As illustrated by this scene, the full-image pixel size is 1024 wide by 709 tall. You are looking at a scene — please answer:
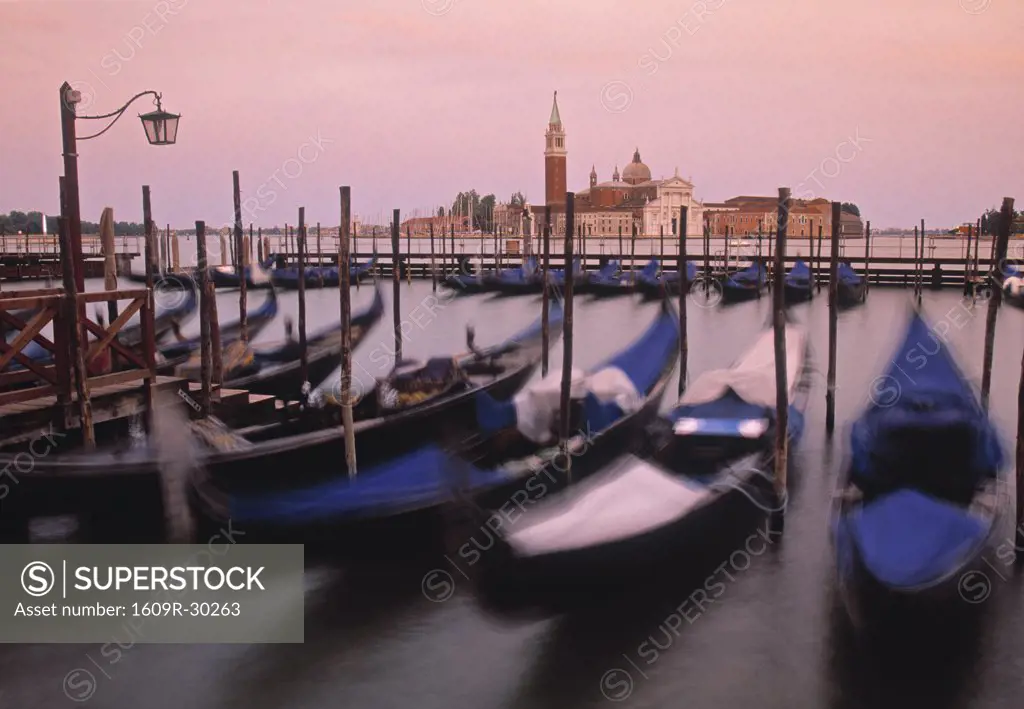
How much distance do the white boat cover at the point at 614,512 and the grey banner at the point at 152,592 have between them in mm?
1064

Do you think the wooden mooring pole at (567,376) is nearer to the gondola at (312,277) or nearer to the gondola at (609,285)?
the gondola at (609,285)

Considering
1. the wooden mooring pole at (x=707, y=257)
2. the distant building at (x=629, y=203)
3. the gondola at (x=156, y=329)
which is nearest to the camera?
the gondola at (x=156, y=329)

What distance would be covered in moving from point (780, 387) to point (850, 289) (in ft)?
41.5

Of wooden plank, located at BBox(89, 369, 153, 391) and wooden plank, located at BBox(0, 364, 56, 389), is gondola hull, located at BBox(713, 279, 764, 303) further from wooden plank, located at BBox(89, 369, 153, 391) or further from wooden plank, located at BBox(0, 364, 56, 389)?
wooden plank, located at BBox(0, 364, 56, 389)

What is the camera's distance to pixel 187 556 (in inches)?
173

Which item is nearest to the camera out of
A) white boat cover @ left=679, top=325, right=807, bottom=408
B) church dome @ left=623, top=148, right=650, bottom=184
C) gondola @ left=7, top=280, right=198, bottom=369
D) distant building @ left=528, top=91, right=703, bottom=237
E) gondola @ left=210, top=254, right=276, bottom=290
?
white boat cover @ left=679, top=325, right=807, bottom=408

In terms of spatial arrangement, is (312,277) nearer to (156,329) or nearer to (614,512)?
(156,329)

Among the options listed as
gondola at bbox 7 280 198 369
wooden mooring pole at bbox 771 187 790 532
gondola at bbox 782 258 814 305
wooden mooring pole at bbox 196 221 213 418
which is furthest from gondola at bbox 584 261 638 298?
wooden mooring pole at bbox 771 187 790 532

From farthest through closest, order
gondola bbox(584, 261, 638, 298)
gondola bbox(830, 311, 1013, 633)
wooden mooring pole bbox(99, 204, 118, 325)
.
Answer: gondola bbox(584, 261, 638, 298)
wooden mooring pole bbox(99, 204, 118, 325)
gondola bbox(830, 311, 1013, 633)

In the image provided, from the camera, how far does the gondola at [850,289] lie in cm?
1636

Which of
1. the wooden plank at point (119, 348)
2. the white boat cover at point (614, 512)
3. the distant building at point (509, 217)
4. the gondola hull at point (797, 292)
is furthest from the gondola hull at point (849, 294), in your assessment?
the distant building at point (509, 217)

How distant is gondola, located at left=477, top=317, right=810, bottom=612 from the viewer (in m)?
3.50

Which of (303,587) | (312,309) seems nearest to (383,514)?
(303,587)

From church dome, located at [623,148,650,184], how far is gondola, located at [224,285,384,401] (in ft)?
197
